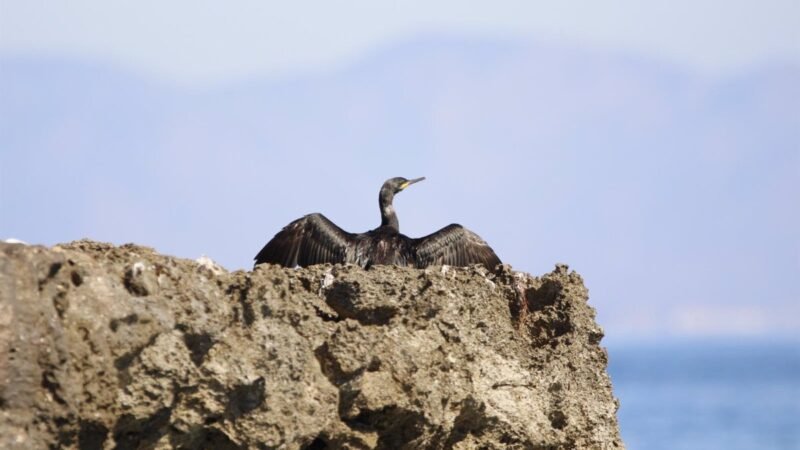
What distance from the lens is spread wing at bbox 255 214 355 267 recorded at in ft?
44.8

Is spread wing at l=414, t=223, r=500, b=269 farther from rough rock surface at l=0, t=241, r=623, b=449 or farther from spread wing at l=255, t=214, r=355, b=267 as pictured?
rough rock surface at l=0, t=241, r=623, b=449

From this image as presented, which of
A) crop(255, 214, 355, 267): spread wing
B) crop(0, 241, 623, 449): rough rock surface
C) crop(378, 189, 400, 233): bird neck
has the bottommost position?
crop(0, 241, 623, 449): rough rock surface

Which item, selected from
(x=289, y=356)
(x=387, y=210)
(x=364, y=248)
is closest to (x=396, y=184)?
(x=387, y=210)

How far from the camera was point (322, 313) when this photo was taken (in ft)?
29.5

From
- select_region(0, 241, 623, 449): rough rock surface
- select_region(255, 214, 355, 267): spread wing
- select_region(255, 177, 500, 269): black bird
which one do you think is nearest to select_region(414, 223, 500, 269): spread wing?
select_region(255, 177, 500, 269): black bird

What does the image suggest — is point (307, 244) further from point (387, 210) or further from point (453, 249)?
point (387, 210)

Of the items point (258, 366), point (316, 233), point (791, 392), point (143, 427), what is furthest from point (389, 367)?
point (791, 392)

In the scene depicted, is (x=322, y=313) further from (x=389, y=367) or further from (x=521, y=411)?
(x=521, y=411)

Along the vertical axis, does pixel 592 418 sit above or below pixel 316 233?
below

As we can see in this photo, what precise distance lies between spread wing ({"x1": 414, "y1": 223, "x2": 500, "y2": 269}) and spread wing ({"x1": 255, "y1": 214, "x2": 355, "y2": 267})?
0.60m

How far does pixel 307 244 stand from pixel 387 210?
2027 millimetres

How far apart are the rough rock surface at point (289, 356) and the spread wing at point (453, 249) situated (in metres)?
3.13

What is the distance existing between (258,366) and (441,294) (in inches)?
54.8

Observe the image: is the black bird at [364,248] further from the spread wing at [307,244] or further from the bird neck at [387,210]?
the bird neck at [387,210]
